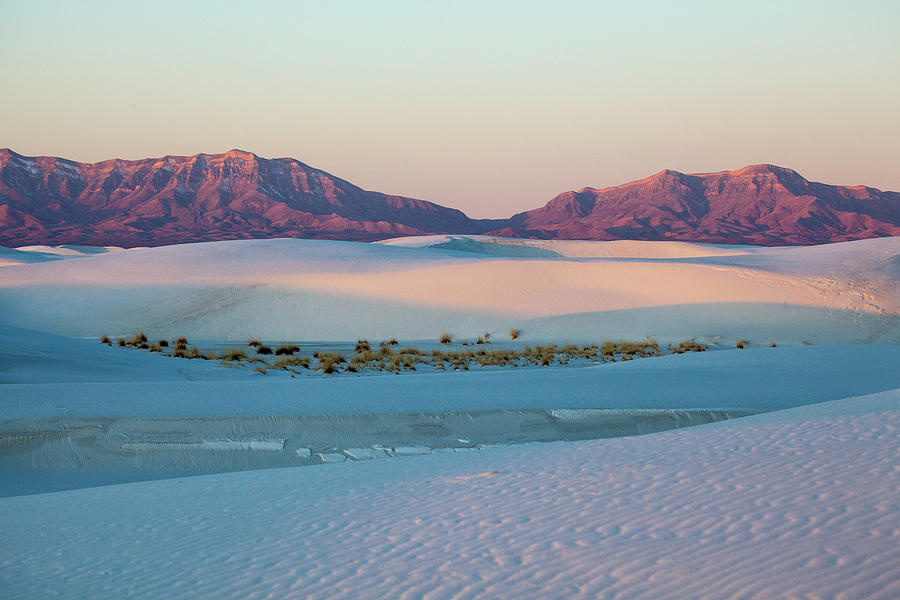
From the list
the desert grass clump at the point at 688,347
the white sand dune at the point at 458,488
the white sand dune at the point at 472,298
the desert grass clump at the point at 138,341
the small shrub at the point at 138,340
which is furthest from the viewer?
the white sand dune at the point at 472,298

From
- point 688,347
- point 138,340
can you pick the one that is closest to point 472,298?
point 688,347

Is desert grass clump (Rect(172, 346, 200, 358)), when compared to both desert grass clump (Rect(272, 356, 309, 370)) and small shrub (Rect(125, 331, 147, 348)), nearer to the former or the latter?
desert grass clump (Rect(272, 356, 309, 370))

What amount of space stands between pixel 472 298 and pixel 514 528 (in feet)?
75.6

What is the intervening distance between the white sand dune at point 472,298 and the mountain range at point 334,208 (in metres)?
90.6

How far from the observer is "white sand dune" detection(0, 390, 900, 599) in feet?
12.5

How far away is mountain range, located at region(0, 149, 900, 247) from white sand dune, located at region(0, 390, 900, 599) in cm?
11685

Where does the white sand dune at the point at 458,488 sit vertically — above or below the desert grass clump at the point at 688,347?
above

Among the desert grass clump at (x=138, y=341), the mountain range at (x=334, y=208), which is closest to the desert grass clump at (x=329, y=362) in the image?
the desert grass clump at (x=138, y=341)

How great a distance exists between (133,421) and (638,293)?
2076 centimetres

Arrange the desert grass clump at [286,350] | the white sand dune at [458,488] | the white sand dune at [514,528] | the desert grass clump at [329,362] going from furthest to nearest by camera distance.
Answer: the desert grass clump at [286,350]
the desert grass clump at [329,362]
the white sand dune at [458,488]
the white sand dune at [514,528]

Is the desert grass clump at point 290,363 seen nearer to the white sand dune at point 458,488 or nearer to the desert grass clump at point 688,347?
the white sand dune at point 458,488

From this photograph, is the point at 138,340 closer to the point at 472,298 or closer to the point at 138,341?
the point at 138,341

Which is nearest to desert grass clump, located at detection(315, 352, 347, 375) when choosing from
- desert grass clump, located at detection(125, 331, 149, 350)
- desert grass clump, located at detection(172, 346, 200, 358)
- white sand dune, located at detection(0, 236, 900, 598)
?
white sand dune, located at detection(0, 236, 900, 598)

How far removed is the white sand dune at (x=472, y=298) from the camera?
80.5ft
